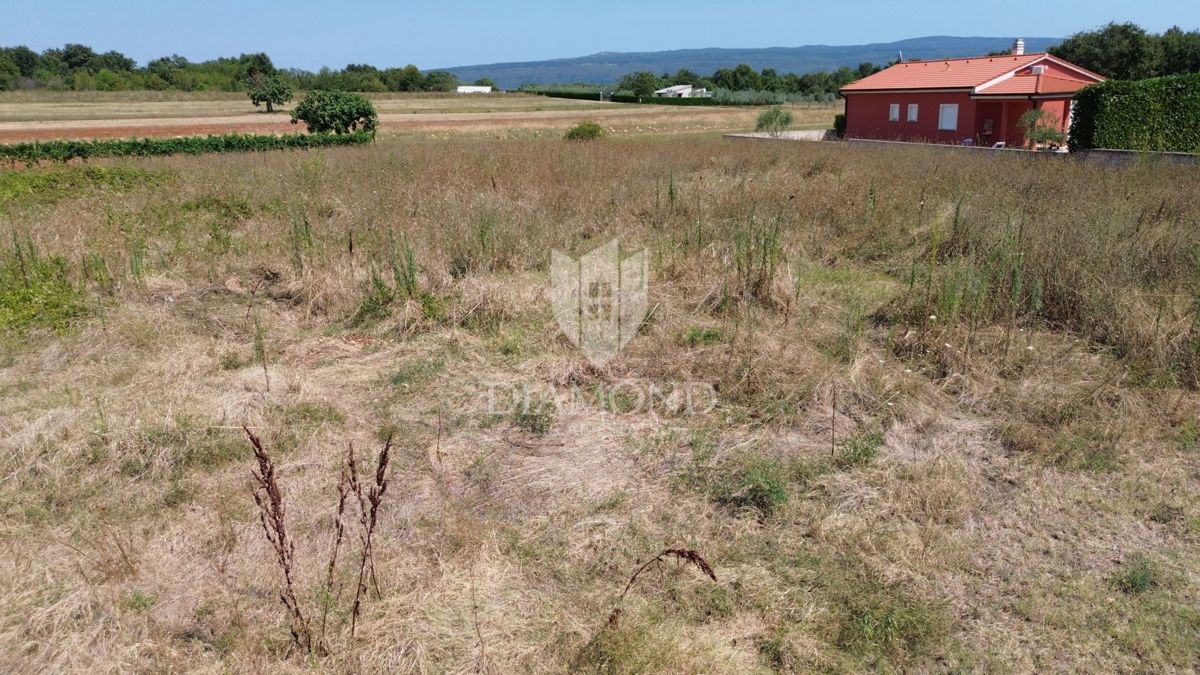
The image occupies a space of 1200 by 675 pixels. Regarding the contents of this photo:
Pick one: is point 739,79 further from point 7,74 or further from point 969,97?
point 7,74

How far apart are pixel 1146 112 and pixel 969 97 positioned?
6503 mm

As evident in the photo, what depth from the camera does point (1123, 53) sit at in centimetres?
4309

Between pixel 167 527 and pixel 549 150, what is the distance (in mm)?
11465

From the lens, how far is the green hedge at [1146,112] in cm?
1808

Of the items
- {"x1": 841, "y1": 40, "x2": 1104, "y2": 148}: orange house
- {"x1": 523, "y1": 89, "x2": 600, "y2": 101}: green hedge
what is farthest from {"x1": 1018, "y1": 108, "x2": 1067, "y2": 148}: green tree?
{"x1": 523, "y1": 89, "x2": 600, "y2": 101}: green hedge

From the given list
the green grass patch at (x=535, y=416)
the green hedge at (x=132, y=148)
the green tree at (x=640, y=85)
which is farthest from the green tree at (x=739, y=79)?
the green grass patch at (x=535, y=416)

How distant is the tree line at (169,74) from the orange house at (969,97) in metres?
56.7

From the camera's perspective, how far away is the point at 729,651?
2812mm

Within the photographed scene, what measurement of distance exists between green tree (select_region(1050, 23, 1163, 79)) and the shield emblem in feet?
153

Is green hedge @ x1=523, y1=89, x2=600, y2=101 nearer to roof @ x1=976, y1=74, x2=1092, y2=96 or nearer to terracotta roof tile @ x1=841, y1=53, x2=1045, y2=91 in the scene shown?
terracotta roof tile @ x1=841, y1=53, x2=1045, y2=91

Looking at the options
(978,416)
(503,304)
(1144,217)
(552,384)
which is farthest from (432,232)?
(1144,217)

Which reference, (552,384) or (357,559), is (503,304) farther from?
(357,559)

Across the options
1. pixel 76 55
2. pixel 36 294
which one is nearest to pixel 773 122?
pixel 36 294

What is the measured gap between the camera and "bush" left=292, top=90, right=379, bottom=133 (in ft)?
87.8
